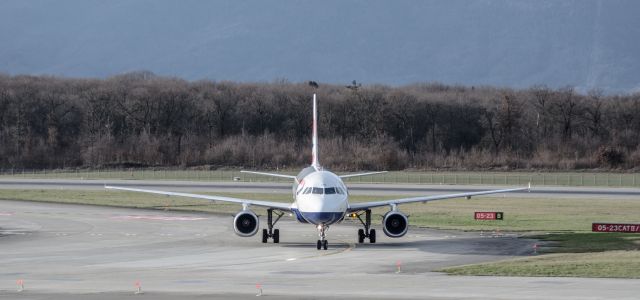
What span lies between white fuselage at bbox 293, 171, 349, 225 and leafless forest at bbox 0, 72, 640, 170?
300 ft

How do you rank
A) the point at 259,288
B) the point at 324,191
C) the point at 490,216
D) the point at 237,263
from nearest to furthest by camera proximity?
1. the point at 259,288
2. the point at 237,263
3. the point at 324,191
4. the point at 490,216

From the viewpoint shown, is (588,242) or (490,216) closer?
(588,242)

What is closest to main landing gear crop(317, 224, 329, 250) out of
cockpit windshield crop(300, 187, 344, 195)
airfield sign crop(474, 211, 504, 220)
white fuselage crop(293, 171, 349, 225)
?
white fuselage crop(293, 171, 349, 225)

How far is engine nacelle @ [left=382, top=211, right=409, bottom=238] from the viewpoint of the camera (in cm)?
5016

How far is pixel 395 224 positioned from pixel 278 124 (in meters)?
126

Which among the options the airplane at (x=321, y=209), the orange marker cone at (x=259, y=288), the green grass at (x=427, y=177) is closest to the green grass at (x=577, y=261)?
the airplane at (x=321, y=209)

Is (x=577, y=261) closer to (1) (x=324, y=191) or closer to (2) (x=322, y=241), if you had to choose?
(1) (x=324, y=191)

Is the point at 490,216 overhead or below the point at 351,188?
below

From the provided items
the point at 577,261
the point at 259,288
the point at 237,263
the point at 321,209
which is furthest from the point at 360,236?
the point at 259,288

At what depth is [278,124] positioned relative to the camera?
175625 millimetres

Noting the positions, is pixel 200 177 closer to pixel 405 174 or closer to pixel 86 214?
pixel 405 174

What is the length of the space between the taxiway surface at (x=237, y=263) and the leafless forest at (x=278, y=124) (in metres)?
82.1

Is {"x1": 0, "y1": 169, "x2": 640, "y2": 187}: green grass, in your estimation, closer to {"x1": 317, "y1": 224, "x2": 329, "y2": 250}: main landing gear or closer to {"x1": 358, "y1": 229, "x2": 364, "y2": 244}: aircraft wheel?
{"x1": 358, "y1": 229, "x2": 364, "y2": 244}: aircraft wheel

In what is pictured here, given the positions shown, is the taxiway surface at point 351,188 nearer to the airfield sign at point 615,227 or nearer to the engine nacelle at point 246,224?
the airfield sign at point 615,227
